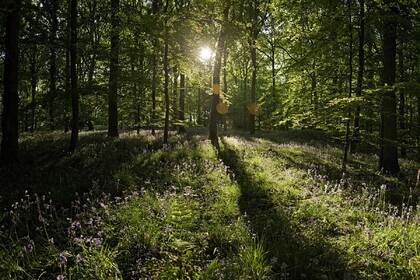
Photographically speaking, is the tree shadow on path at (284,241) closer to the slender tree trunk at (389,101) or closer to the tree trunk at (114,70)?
the slender tree trunk at (389,101)

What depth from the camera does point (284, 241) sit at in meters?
5.81

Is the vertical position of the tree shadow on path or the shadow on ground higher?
the shadow on ground

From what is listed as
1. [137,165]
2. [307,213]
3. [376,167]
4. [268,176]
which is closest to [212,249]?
[307,213]

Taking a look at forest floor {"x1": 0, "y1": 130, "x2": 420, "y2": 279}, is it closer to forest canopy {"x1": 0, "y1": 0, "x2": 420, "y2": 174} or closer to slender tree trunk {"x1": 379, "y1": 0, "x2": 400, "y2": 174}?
forest canopy {"x1": 0, "y1": 0, "x2": 420, "y2": 174}

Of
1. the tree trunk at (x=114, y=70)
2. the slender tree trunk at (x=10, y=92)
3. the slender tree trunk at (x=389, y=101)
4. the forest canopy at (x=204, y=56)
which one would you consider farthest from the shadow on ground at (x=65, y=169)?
the slender tree trunk at (x=389, y=101)

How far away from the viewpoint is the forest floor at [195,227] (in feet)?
15.4

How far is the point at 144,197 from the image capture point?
710 cm

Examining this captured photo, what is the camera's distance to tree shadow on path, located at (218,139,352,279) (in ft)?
16.2

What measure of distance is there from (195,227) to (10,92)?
9286 mm

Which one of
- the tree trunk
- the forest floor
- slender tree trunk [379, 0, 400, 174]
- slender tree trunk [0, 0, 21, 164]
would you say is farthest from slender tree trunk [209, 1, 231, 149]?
slender tree trunk [0, 0, 21, 164]

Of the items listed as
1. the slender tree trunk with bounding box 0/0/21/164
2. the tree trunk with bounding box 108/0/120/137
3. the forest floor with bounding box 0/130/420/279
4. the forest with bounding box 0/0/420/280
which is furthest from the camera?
the tree trunk with bounding box 108/0/120/137

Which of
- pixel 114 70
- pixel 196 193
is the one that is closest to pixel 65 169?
pixel 196 193

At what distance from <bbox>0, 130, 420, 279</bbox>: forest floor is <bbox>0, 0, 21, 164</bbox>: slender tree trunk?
0.93m

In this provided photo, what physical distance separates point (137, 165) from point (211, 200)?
4.07m
